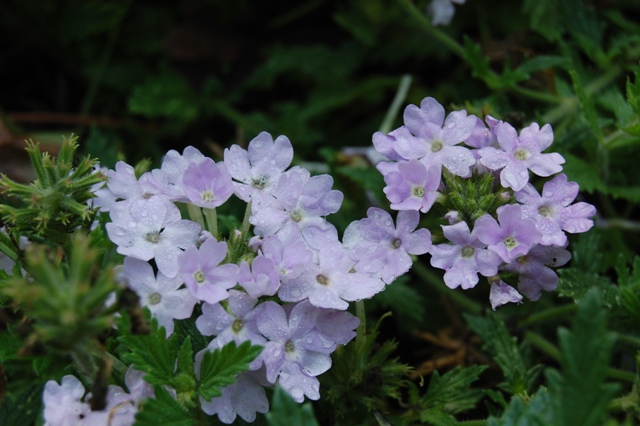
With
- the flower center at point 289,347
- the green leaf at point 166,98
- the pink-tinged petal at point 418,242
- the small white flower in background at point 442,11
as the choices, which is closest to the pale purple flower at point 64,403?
the flower center at point 289,347

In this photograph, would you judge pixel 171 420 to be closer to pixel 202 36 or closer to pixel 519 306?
pixel 519 306

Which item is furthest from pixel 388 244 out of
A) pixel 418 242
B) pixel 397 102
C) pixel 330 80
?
pixel 330 80

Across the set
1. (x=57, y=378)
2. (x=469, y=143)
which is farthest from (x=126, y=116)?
(x=469, y=143)

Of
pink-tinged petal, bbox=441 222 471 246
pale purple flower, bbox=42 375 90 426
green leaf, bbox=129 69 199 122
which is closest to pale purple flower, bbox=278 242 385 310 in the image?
pink-tinged petal, bbox=441 222 471 246

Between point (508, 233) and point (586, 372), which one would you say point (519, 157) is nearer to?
point (508, 233)

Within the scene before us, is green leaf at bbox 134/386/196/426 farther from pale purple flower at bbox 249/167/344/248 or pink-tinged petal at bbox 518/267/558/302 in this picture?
pink-tinged petal at bbox 518/267/558/302
